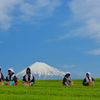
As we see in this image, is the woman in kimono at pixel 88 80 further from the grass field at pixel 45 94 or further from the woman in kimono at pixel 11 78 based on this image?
the grass field at pixel 45 94

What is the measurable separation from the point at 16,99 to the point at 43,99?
1.06m

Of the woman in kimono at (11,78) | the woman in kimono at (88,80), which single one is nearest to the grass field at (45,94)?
the woman in kimono at (11,78)

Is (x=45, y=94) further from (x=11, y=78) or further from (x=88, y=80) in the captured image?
(x=88, y=80)

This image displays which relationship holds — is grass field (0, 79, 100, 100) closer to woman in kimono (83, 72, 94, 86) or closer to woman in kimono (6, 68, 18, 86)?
woman in kimono (6, 68, 18, 86)

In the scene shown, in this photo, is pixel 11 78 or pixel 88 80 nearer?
pixel 11 78

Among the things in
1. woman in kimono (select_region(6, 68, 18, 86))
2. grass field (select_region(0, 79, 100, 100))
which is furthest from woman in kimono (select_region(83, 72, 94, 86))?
grass field (select_region(0, 79, 100, 100))

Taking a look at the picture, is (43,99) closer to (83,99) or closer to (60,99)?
(60,99)

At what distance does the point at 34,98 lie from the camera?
10.4m

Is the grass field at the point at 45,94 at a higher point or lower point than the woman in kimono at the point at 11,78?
lower

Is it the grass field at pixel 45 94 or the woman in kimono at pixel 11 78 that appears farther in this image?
the woman in kimono at pixel 11 78

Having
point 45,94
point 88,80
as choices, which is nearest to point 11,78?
point 88,80

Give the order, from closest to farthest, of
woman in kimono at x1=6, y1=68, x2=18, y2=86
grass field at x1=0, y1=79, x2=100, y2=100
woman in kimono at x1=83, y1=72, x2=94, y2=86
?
grass field at x1=0, y1=79, x2=100, y2=100, woman in kimono at x1=6, y1=68, x2=18, y2=86, woman in kimono at x1=83, y1=72, x2=94, y2=86

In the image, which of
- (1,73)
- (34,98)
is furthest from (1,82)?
(34,98)

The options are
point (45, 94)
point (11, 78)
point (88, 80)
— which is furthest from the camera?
point (88, 80)
